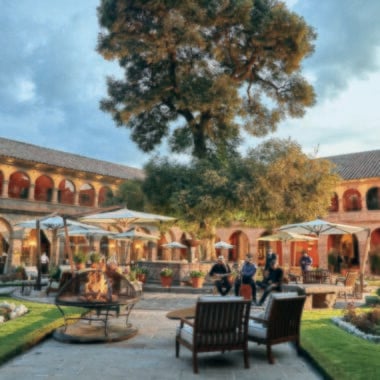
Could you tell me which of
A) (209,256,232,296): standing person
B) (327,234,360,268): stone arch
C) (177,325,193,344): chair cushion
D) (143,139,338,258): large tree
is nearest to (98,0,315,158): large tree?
(143,139,338,258): large tree

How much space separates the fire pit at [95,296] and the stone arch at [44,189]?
21.8 m

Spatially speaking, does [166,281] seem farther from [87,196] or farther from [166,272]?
[87,196]

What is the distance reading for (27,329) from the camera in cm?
672

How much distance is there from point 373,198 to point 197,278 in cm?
2040

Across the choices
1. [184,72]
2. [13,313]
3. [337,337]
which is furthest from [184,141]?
[337,337]

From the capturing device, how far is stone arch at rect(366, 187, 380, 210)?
95.5ft

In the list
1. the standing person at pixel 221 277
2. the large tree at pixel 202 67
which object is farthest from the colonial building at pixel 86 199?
the standing person at pixel 221 277

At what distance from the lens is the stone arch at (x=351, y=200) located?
99.5 ft

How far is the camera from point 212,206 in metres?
16.5

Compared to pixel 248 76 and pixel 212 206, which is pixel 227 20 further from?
pixel 212 206

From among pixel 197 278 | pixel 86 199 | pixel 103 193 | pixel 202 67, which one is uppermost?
pixel 202 67

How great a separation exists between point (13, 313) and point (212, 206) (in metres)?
9.65

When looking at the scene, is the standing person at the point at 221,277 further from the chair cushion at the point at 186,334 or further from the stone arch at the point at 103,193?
the stone arch at the point at 103,193

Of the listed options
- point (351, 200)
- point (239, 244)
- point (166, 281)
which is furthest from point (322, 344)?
point (239, 244)
